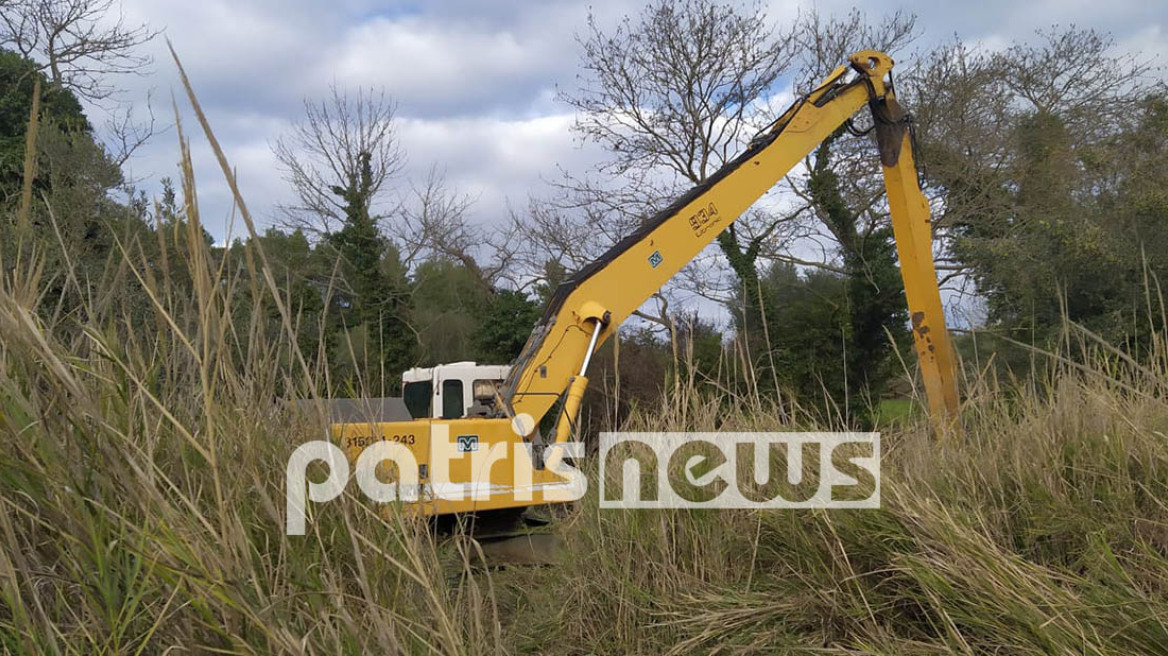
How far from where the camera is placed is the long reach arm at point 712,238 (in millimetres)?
6258

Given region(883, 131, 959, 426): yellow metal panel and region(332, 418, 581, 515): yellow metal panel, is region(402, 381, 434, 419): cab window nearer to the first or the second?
region(332, 418, 581, 515): yellow metal panel

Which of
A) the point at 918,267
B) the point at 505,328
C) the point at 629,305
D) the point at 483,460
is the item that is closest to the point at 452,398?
the point at 629,305

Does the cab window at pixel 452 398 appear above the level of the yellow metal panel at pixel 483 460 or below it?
above

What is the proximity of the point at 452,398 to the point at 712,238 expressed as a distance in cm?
428

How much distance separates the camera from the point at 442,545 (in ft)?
8.38

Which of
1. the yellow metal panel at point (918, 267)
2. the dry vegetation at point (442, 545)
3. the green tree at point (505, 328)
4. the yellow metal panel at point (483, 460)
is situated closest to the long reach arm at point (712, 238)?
the yellow metal panel at point (918, 267)

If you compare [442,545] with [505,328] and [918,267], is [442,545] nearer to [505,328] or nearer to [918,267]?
[918,267]

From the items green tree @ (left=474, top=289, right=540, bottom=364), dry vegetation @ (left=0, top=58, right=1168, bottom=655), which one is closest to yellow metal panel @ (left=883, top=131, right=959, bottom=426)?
dry vegetation @ (left=0, top=58, right=1168, bottom=655)

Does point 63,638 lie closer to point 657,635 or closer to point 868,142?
point 657,635

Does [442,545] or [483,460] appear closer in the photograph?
[442,545]

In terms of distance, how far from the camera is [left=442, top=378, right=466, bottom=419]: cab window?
1012 centimetres

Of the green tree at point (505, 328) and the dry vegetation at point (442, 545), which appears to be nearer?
the dry vegetation at point (442, 545)

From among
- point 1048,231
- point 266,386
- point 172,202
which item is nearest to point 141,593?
point 266,386

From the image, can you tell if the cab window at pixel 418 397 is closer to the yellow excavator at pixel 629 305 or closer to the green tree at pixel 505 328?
the yellow excavator at pixel 629 305
